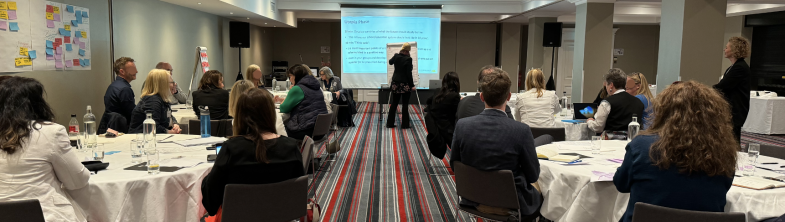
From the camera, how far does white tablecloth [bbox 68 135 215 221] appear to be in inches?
96.3

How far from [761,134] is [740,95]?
505cm

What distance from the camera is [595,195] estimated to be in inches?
105

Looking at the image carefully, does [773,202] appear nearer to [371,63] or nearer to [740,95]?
[740,95]

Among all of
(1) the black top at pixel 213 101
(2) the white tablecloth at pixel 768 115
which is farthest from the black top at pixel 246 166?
(2) the white tablecloth at pixel 768 115

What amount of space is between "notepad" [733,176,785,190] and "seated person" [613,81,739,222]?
1.76 feet

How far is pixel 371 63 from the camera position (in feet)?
38.5

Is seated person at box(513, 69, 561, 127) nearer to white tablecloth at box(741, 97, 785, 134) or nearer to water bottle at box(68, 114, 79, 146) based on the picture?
water bottle at box(68, 114, 79, 146)

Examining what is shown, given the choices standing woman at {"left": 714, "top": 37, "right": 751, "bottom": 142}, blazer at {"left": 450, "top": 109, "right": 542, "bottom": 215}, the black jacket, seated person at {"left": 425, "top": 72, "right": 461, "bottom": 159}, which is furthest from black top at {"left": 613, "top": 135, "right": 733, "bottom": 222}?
the black jacket

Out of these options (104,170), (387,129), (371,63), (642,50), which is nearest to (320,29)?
(371,63)

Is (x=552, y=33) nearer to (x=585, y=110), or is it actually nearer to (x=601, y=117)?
(x=585, y=110)

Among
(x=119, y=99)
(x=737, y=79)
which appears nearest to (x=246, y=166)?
(x=119, y=99)

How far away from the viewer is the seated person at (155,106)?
169 inches

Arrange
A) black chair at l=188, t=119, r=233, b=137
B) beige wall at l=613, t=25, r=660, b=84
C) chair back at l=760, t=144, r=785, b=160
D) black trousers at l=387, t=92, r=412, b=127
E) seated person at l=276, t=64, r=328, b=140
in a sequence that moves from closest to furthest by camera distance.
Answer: chair back at l=760, t=144, r=785, b=160 → black chair at l=188, t=119, r=233, b=137 → seated person at l=276, t=64, r=328, b=140 → black trousers at l=387, t=92, r=412, b=127 → beige wall at l=613, t=25, r=660, b=84

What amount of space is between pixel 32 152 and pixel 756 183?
10.8ft
